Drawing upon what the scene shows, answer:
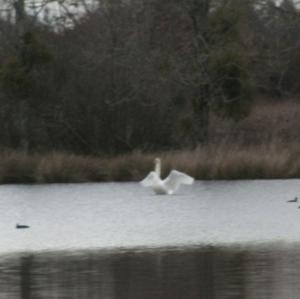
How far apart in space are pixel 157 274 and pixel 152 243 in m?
3.61

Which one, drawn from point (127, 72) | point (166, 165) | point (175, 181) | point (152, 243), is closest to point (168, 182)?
point (175, 181)

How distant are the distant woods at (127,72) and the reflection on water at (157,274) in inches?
771

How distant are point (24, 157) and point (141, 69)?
6033 mm

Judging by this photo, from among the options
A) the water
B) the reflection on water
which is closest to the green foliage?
the water

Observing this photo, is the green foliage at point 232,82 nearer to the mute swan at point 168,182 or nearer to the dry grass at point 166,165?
the dry grass at point 166,165

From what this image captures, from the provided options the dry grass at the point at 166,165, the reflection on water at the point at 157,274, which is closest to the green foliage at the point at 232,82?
the dry grass at the point at 166,165

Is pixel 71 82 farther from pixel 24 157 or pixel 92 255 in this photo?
pixel 92 255

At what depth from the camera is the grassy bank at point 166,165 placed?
2944 centimetres

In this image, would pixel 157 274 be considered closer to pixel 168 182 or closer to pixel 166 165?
pixel 168 182

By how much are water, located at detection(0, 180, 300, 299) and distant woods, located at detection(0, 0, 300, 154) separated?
748 centimetres

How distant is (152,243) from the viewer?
53.7ft

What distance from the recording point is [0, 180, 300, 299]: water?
11.8 meters

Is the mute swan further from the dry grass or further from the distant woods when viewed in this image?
the distant woods

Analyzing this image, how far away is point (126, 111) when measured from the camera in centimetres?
3606
